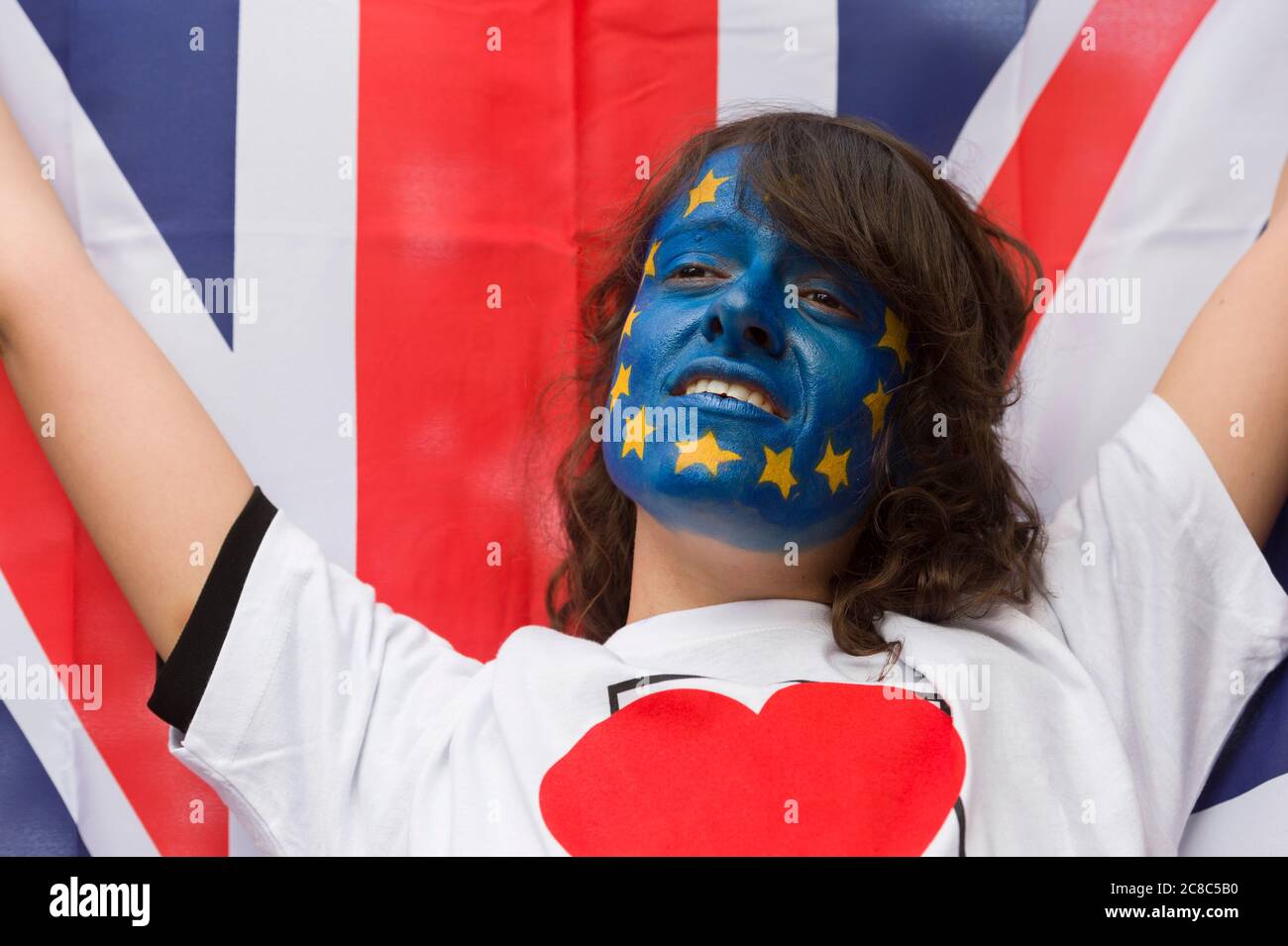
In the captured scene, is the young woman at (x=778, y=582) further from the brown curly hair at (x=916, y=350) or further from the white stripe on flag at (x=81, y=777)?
the white stripe on flag at (x=81, y=777)

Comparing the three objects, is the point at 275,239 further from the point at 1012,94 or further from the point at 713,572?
the point at 1012,94

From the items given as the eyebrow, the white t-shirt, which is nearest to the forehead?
the eyebrow

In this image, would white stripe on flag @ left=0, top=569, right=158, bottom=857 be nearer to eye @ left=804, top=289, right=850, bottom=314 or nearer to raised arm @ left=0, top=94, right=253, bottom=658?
raised arm @ left=0, top=94, right=253, bottom=658

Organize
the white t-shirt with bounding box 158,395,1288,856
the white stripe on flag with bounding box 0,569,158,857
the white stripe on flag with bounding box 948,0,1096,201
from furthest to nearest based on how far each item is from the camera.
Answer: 1. the white stripe on flag with bounding box 948,0,1096,201
2. the white stripe on flag with bounding box 0,569,158,857
3. the white t-shirt with bounding box 158,395,1288,856

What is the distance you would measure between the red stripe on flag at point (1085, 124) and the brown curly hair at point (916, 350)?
281 millimetres

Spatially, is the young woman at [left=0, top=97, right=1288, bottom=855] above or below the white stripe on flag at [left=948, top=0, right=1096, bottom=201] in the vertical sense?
below

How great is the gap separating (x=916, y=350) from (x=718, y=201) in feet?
0.90

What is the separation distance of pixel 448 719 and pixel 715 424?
41 centimetres

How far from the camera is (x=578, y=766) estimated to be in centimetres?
125

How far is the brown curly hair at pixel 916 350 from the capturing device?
54.5 inches

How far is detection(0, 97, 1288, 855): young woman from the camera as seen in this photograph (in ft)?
4.12

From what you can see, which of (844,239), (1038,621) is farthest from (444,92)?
(1038,621)

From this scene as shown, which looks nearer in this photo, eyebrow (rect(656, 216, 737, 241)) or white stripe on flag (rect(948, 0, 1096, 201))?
eyebrow (rect(656, 216, 737, 241))
